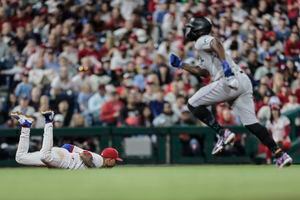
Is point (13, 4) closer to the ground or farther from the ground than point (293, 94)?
farther from the ground

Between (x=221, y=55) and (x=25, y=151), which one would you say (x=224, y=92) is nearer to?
(x=221, y=55)

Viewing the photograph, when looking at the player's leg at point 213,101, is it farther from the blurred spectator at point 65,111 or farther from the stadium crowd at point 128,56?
the blurred spectator at point 65,111

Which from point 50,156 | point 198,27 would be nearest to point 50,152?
point 50,156

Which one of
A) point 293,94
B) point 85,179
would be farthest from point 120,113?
point 85,179

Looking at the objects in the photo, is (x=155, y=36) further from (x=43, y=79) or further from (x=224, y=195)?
(x=224, y=195)

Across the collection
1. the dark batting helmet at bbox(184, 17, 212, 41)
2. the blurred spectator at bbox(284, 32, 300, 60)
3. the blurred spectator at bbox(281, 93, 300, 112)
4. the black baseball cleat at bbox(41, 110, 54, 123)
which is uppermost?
the blurred spectator at bbox(284, 32, 300, 60)

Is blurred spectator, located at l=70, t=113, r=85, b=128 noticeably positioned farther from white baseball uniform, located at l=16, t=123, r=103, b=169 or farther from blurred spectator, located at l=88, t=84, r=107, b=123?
white baseball uniform, located at l=16, t=123, r=103, b=169

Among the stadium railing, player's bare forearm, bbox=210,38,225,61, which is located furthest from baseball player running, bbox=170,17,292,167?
the stadium railing
